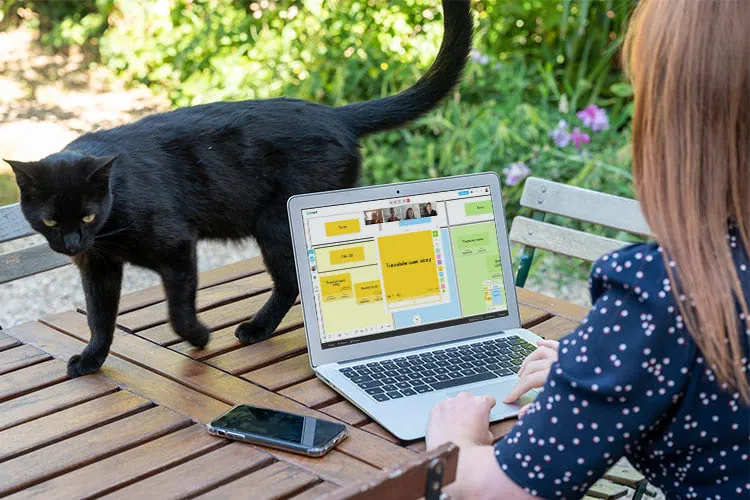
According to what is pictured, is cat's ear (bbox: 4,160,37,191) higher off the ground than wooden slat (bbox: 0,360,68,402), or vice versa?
cat's ear (bbox: 4,160,37,191)

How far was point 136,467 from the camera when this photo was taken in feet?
4.26

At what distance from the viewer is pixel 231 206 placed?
78.6 inches

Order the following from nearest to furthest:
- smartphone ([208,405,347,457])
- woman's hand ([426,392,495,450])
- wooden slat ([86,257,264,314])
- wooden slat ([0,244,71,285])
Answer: woman's hand ([426,392,495,450])
smartphone ([208,405,347,457])
wooden slat ([86,257,264,314])
wooden slat ([0,244,71,285])

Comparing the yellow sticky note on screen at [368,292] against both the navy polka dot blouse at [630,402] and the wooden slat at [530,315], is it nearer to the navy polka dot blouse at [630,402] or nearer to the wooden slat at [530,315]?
the wooden slat at [530,315]

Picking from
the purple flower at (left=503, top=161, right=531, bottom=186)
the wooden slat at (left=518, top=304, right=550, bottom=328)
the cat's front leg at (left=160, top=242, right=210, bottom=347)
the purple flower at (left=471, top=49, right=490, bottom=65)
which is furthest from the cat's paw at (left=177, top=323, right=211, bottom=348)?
the purple flower at (left=471, top=49, right=490, bottom=65)

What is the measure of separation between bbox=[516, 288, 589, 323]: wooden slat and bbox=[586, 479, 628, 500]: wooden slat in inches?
14.8

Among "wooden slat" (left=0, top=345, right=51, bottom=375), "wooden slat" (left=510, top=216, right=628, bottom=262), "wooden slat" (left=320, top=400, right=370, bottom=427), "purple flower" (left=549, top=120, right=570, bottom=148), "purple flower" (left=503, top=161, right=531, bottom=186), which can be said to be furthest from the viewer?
"purple flower" (left=549, top=120, right=570, bottom=148)

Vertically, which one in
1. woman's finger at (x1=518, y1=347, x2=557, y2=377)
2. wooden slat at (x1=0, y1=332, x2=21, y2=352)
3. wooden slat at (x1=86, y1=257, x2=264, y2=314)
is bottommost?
wooden slat at (x1=86, y1=257, x2=264, y2=314)

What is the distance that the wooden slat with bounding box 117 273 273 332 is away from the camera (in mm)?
1912

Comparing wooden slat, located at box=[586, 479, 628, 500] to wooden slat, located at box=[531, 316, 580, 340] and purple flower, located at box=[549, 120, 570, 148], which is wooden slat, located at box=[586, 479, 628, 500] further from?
purple flower, located at box=[549, 120, 570, 148]

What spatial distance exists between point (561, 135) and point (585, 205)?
1639mm

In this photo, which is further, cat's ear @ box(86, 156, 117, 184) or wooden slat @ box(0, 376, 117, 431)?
cat's ear @ box(86, 156, 117, 184)

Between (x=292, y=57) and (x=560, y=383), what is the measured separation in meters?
4.19

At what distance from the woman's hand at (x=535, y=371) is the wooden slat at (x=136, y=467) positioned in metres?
0.45
